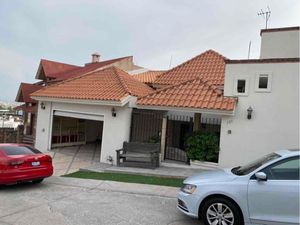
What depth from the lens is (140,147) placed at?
13.2 metres

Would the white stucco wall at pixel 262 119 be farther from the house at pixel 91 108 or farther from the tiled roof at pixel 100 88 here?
the tiled roof at pixel 100 88

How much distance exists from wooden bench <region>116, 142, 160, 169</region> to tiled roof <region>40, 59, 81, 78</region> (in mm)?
14826

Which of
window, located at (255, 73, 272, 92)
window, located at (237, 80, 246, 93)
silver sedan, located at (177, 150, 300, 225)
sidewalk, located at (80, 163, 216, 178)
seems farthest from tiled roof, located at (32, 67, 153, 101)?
silver sedan, located at (177, 150, 300, 225)

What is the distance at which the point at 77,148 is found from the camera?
1911 centimetres

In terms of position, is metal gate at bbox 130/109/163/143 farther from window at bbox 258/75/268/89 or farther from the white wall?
the white wall

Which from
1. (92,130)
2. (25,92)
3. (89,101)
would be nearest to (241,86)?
(89,101)

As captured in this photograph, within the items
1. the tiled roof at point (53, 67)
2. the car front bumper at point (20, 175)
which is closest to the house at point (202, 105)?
the car front bumper at point (20, 175)

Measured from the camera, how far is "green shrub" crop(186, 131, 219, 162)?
Answer: 494 inches

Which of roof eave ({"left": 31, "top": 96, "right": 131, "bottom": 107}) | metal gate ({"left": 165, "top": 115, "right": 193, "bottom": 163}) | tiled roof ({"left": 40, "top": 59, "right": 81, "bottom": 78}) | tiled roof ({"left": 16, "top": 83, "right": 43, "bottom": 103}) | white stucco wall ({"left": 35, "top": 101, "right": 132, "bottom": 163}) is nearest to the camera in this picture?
roof eave ({"left": 31, "top": 96, "right": 131, "bottom": 107})

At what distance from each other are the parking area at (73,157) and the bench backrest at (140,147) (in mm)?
1994

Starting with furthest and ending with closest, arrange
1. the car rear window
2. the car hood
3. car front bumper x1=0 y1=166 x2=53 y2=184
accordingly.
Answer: the car rear window → car front bumper x1=0 y1=166 x2=53 y2=184 → the car hood

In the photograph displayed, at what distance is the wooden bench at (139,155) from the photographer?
12766 mm

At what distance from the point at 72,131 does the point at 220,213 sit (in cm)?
1600

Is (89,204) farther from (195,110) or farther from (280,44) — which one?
(280,44)
